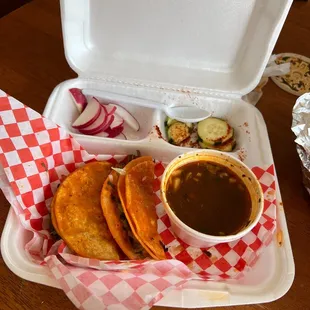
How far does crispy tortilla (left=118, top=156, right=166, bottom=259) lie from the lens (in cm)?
104

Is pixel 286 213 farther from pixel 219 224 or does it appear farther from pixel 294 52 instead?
pixel 294 52

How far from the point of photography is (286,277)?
1.02 m

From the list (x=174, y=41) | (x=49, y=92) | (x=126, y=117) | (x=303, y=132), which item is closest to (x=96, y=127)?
(x=126, y=117)

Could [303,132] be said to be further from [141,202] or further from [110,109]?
[110,109]

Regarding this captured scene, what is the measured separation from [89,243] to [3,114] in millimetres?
425

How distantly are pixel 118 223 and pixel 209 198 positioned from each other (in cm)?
27

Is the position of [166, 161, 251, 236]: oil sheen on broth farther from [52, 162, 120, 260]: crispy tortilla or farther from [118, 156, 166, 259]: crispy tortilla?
[52, 162, 120, 260]: crispy tortilla

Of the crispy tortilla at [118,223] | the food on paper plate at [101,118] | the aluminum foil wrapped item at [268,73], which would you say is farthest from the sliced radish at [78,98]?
the aluminum foil wrapped item at [268,73]

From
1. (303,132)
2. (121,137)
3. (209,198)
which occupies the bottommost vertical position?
(121,137)

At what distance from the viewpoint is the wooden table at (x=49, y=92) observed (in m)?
1.01

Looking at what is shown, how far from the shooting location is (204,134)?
1.40m

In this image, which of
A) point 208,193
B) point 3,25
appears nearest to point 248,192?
point 208,193

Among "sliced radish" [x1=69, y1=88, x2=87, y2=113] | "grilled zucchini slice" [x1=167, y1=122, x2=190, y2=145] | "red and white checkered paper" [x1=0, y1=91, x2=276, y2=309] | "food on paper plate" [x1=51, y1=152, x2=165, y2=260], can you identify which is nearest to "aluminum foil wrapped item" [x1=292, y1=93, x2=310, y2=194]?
"red and white checkered paper" [x1=0, y1=91, x2=276, y2=309]

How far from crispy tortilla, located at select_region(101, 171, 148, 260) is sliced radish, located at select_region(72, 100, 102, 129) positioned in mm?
313
